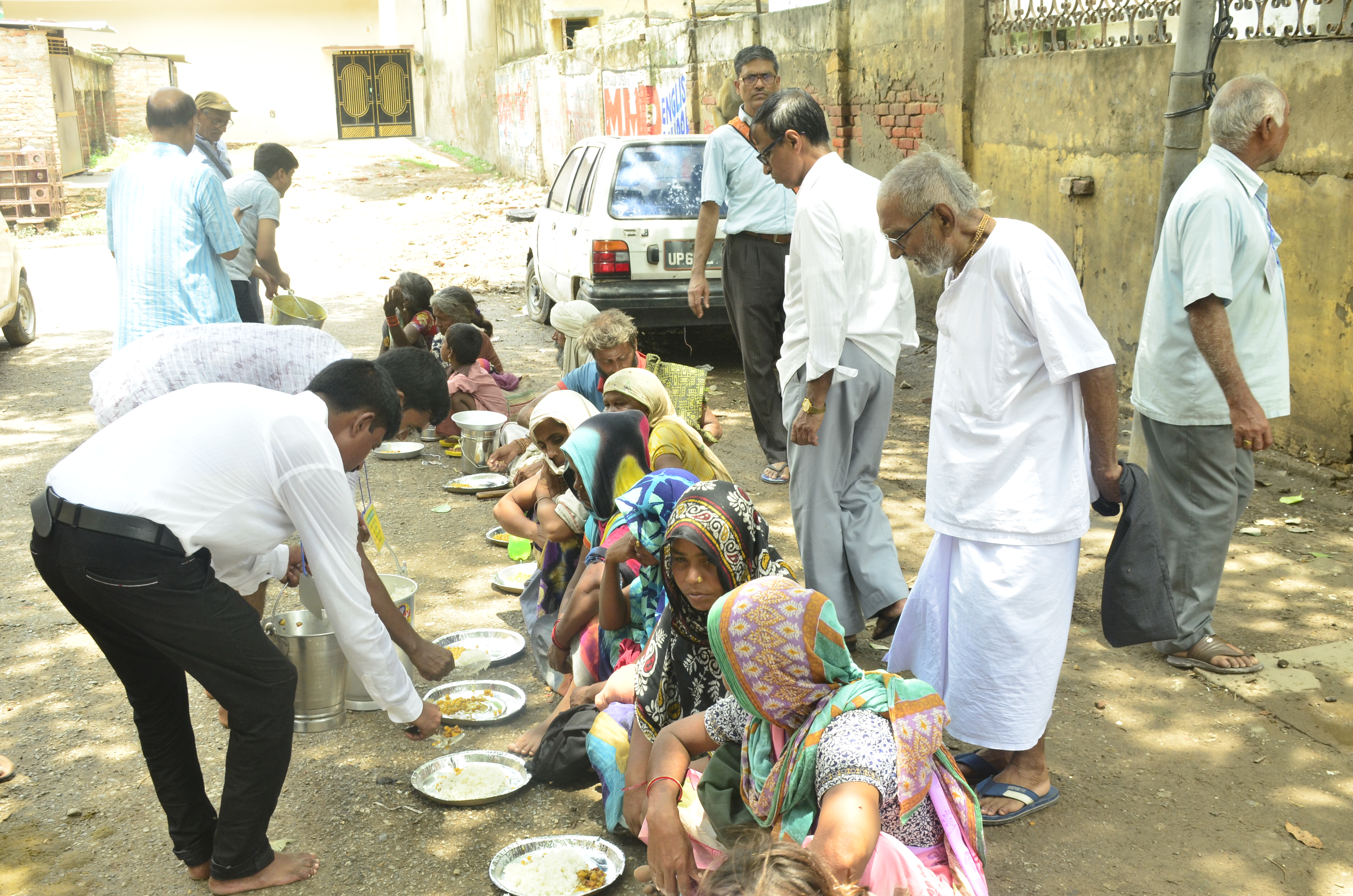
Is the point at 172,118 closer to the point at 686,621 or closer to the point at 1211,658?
the point at 686,621

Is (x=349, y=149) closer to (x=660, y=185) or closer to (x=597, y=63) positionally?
(x=597, y=63)

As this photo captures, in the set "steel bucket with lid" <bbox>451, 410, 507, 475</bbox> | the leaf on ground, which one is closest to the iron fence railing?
the leaf on ground

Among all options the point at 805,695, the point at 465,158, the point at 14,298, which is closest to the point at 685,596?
the point at 805,695

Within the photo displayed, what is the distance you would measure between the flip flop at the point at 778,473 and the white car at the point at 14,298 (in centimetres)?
743

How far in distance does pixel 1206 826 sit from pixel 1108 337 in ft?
16.2

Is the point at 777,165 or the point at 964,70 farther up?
the point at 964,70

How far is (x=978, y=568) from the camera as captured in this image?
307cm

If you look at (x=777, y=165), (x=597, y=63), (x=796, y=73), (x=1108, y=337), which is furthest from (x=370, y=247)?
(x=777, y=165)

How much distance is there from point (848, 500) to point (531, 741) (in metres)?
1.51

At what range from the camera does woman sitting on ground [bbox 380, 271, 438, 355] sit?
8.02m

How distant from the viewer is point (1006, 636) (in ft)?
9.95

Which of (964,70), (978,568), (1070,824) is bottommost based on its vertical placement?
(1070,824)

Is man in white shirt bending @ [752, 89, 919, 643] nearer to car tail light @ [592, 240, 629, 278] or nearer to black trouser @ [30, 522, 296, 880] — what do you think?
black trouser @ [30, 522, 296, 880]

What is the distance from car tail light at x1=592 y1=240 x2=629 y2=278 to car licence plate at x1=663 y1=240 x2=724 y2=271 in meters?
0.30
